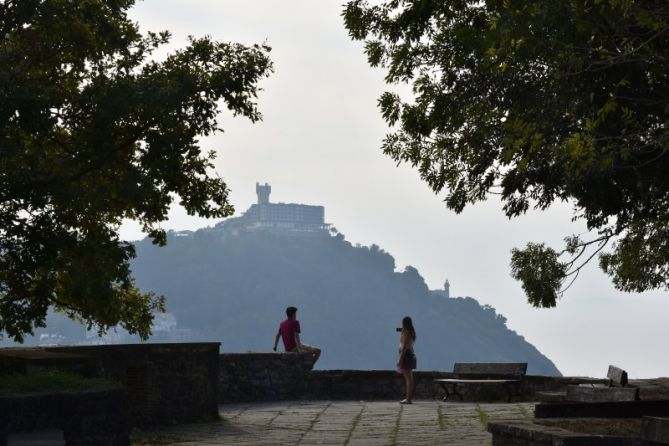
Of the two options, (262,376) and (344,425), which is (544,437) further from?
(262,376)

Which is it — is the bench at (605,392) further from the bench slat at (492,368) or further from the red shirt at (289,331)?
the red shirt at (289,331)

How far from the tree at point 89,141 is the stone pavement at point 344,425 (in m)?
1.99

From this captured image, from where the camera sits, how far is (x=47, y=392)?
8891mm

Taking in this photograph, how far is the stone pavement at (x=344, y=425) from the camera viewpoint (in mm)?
13094

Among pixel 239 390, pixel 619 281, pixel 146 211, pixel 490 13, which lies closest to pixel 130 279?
pixel 146 211

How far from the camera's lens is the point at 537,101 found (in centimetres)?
1261

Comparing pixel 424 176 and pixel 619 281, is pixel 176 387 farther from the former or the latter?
pixel 619 281

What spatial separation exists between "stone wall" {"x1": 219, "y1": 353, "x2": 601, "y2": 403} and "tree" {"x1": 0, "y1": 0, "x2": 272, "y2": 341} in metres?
6.08

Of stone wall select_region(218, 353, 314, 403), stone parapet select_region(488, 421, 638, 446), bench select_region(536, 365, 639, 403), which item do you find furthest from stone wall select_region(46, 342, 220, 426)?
stone parapet select_region(488, 421, 638, 446)

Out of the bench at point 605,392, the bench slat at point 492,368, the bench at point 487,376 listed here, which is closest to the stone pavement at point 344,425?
the bench at point 487,376

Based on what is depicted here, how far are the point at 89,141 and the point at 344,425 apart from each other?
523cm

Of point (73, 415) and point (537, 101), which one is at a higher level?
point (537, 101)

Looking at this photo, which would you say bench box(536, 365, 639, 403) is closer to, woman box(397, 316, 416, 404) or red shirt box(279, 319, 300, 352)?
woman box(397, 316, 416, 404)

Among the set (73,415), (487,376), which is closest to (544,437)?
(73,415)
